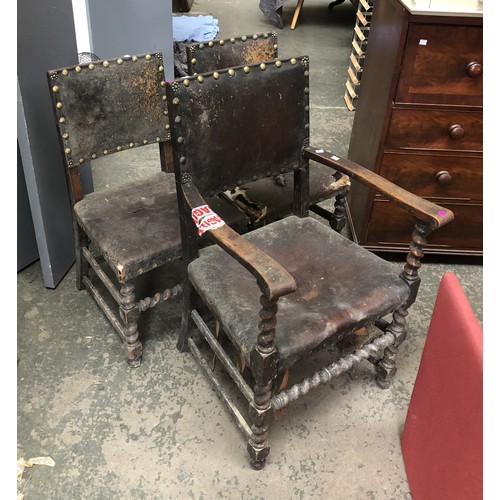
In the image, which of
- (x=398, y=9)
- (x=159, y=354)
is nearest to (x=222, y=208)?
(x=159, y=354)

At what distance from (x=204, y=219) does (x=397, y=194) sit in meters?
0.63

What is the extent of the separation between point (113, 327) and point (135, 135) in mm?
809

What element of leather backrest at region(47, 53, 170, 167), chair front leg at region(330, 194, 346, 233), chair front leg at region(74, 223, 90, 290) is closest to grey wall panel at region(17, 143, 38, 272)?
chair front leg at region(74, 223, 90, 290)

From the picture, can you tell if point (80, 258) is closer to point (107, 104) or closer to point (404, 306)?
point (107, 104)

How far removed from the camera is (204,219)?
147 centimetres

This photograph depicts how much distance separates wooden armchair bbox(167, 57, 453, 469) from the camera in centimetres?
145

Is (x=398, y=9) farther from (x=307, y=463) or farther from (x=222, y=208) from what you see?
(x=307, y=463)

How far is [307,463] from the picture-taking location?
168 centimetres

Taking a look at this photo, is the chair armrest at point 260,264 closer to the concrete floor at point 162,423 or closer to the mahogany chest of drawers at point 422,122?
the concrete floor at point 162,423

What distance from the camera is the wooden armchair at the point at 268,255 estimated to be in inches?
57.0

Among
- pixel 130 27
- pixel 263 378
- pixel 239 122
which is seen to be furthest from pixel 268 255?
pixel 130 27

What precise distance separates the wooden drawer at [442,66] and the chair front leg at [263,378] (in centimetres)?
128

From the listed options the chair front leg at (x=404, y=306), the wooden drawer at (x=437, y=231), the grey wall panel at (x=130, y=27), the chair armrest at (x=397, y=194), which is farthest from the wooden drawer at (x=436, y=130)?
the grey wall panel at (x=130, y=27)
